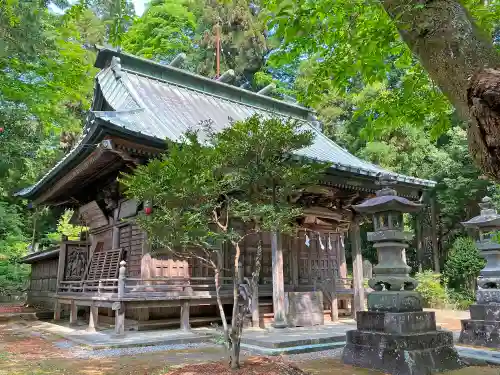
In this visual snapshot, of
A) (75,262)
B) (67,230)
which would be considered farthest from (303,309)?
(67,230)

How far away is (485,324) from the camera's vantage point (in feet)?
27.2

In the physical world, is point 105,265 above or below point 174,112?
below

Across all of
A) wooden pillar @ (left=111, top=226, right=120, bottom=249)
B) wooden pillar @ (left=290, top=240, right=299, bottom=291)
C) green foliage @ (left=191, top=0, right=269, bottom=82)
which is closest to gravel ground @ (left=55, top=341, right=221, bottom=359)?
wooden pillar @ (left=111, top=226, right=120, bottom=249)

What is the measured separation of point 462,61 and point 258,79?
2484cm

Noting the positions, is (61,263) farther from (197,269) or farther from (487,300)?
(487,300)

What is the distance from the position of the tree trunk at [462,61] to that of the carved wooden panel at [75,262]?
1330 cm

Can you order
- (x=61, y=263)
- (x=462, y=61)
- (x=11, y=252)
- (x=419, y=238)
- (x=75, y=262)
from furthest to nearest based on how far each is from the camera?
(x=11, y=252)
(x=419, y=238)
(x=75, y=262)
(x=61, y=263)
(x=462, y=61)

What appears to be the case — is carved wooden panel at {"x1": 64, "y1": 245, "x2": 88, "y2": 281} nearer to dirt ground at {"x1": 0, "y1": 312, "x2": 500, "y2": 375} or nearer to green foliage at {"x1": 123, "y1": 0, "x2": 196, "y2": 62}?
dirt ground at {"x1": 0, "y1": 312, "x2": 500, "y2": 375}

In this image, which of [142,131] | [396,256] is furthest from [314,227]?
[142,131]

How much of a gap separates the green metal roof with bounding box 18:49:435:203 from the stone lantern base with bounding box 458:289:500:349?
390 centimetres

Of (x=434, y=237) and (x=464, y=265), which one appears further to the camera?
(x=434, y=237)

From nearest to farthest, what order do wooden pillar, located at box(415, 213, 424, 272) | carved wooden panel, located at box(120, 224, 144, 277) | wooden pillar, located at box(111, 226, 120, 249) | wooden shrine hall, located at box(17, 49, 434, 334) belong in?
wooden shrine hall, located at box(17, 49, 434, 334)
carved wooden panel, located at box(120, 224, 144, 277)
wooden pillar, located at box(111, 226, 120, 249)
wooden pillar, located at box(415, 213, 424, 272)

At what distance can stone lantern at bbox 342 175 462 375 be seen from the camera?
5922mm

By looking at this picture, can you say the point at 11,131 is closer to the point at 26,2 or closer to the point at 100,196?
the point at 100,196
